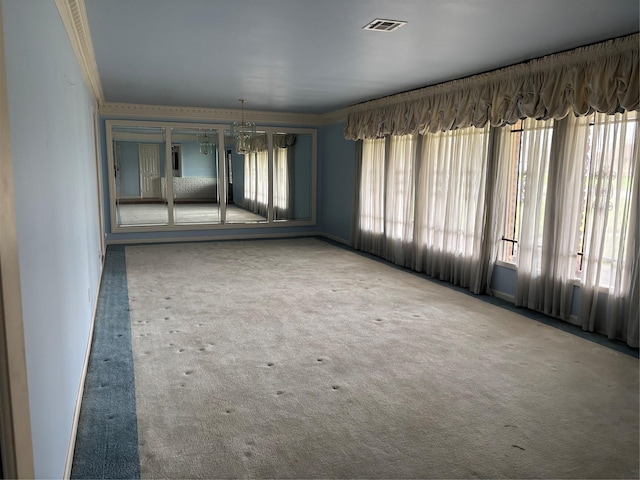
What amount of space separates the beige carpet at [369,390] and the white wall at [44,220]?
0.58 metres

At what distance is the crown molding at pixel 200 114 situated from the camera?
26.2 feet

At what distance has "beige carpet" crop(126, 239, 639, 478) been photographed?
2303mm

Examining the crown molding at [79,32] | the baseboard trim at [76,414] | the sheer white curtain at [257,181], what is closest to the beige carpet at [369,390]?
the baseboard trim at [76,414]

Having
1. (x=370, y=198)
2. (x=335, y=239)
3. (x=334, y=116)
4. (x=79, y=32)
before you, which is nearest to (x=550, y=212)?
(x=370, y=198)

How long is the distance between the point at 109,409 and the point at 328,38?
310 centimetres

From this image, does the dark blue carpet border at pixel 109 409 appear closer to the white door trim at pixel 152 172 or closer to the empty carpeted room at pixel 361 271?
the empty carpeted room at pixel 361 271

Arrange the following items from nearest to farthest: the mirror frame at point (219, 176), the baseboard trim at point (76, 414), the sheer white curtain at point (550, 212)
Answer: the baseboard trim at point (76, 414) → the sheer white curtain at point (550, 212) → the mirror frame at point (219, 176)

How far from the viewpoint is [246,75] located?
17.5 ft

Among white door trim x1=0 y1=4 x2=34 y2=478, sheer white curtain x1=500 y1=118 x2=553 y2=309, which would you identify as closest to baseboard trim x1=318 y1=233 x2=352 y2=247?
sheer white curtain x1=500 y1=118 x2=553 y2=309

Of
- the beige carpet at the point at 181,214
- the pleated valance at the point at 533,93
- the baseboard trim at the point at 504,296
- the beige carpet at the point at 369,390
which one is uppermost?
the pleated valance at the point at 533,93

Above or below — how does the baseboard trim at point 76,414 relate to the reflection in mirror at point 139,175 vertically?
below

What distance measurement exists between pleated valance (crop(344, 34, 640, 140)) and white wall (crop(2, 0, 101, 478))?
3.96m

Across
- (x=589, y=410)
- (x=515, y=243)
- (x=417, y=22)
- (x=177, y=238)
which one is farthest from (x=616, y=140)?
(x=177, y=238)

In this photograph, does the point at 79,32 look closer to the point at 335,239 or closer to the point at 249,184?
the point at 249,184
